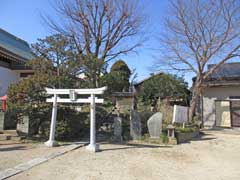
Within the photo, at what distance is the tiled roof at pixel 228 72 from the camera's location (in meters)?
16.1

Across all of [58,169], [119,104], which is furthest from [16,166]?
[119,104]

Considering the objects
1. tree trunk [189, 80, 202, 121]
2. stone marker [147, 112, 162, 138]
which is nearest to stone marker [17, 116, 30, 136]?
stone marker [147, 112, 162, 138]

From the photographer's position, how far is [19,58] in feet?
49.3

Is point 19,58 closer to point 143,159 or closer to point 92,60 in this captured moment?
point 92,60

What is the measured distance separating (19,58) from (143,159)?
11.5 metres

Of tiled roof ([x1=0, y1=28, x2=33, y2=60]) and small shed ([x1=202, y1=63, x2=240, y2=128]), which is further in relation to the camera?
tiled roof ([x1=0, y1=28, x2=33, y2=60])

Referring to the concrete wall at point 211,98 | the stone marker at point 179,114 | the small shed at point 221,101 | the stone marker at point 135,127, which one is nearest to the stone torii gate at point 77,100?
the stone marker at point 135,127

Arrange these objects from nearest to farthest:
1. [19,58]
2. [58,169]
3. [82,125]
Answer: [58,169] < [82,125] < [19,58]

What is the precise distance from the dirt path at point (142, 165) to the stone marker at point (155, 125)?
1.31m

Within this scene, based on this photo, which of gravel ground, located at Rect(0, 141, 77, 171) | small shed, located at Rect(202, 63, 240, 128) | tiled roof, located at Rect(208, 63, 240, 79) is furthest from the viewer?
tiled roof, located at Rect(208, 63, 240, 79)

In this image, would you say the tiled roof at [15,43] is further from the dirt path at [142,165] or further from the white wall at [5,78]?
the dirt path at [142,165]

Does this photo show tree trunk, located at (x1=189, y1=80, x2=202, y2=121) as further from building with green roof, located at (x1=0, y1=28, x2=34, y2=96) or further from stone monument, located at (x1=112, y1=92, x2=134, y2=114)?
building with green roof, located at (x1=0, y1=28, x2=34, y2=96)

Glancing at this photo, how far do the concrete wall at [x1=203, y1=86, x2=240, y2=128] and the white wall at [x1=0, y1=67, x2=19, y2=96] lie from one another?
1279cm

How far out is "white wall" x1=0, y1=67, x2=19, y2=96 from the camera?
14.2 meters
